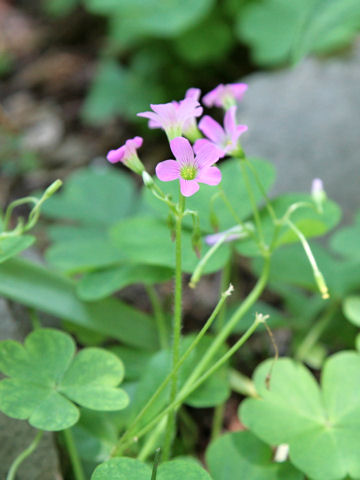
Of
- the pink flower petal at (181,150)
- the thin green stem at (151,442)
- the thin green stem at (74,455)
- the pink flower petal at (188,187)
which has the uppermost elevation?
the pink flower petal at (181,150)

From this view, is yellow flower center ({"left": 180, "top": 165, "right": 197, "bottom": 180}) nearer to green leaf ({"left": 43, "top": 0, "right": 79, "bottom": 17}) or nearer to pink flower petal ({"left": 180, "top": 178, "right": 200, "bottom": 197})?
pink flower petal ({"left": 180, "top": 178, "right": 200, "bottom": 197})

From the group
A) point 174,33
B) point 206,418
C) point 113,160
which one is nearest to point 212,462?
point 206,418

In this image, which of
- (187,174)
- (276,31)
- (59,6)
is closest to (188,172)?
(187,174)

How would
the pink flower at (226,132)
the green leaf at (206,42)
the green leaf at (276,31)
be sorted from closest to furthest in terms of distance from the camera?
the pink flower at (226,132), the green leaf at (276,31), the green leaf at (206,42)

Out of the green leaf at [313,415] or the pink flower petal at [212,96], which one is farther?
the pink flower petal at [212,96]

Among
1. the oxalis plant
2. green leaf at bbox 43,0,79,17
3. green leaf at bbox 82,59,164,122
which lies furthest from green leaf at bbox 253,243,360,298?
green leaf at bbox 43,0,79,17

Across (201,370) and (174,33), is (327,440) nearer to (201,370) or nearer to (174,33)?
(201,370)

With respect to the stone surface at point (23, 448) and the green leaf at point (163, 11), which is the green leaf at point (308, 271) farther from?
the green leaf at point (163, 11)

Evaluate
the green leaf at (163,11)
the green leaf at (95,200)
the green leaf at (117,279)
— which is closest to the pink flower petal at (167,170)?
the green leaf at (117,279)

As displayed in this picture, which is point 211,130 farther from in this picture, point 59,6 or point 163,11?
point 59,6
